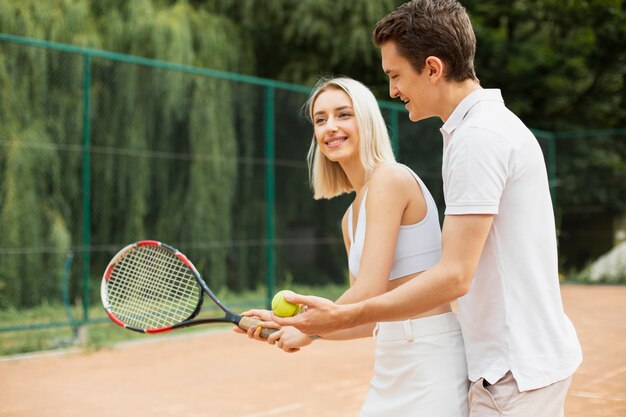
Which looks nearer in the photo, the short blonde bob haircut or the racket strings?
the short blonde bob haircut

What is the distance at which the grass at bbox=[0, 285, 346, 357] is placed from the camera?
7477mm

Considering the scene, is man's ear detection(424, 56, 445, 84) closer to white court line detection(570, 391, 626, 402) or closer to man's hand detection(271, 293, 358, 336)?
man's hand detection(271, 293, 358, 336)

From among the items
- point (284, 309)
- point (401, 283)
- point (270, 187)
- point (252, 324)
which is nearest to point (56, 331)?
point (270, 187)

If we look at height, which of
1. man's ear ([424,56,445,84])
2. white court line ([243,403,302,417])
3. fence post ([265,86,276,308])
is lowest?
white court line ([243,403,302,417])

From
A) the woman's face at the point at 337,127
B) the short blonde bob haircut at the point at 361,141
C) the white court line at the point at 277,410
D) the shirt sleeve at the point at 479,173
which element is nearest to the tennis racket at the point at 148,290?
the short blonde bob haircut at the point at 361,141

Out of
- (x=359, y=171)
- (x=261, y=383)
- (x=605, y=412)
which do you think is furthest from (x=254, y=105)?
(x=359, y=171)

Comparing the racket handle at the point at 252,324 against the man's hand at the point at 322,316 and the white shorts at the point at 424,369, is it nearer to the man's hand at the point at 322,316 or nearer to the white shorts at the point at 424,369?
the white shorts at the point at 424,369

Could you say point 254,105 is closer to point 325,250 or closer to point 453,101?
point 325,250

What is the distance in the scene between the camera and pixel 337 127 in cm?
234

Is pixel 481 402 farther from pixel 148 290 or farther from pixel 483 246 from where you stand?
pixel 148 290

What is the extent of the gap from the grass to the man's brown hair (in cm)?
598

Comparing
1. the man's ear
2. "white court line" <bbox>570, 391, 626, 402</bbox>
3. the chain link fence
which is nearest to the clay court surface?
"white court line" <bbox>570, 391, 626, 402</bbox>

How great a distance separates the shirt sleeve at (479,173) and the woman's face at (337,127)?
655 millimetres

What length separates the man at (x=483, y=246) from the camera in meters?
1.66
